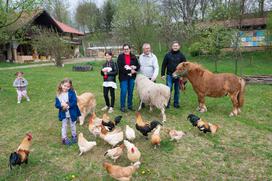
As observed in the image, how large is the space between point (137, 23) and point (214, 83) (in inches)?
814

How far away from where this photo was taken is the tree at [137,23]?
25734 mm

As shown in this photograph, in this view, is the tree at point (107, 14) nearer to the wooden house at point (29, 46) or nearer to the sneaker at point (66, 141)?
the wooden house at point (29, 46)

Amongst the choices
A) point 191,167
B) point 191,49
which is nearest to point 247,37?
point 191,49

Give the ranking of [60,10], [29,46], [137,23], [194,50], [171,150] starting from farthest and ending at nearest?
[60,10] < [29,46] < [194,50] < [137,23] < [171,150]

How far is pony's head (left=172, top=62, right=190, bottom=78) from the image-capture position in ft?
25.3

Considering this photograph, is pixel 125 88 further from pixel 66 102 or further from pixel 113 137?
pixel 113 137

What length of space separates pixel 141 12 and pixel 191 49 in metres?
7.15

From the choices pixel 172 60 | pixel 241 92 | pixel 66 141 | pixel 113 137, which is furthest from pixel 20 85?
pixel 241 92

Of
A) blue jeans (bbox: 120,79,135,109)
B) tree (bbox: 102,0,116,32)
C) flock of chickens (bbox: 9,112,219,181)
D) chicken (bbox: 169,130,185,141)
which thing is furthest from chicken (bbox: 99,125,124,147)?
tree (bbox: 102,0,116,32)

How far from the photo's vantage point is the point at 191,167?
4.65 meters

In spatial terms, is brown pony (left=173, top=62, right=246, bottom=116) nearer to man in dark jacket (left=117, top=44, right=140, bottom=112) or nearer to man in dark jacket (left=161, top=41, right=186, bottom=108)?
man in dark jacket (left=161, top=41, right=186, bottom=108)

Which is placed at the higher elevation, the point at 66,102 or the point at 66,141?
the point at 66,102

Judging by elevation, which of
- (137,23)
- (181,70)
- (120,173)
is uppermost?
(137,23)

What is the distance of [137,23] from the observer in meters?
26.9
